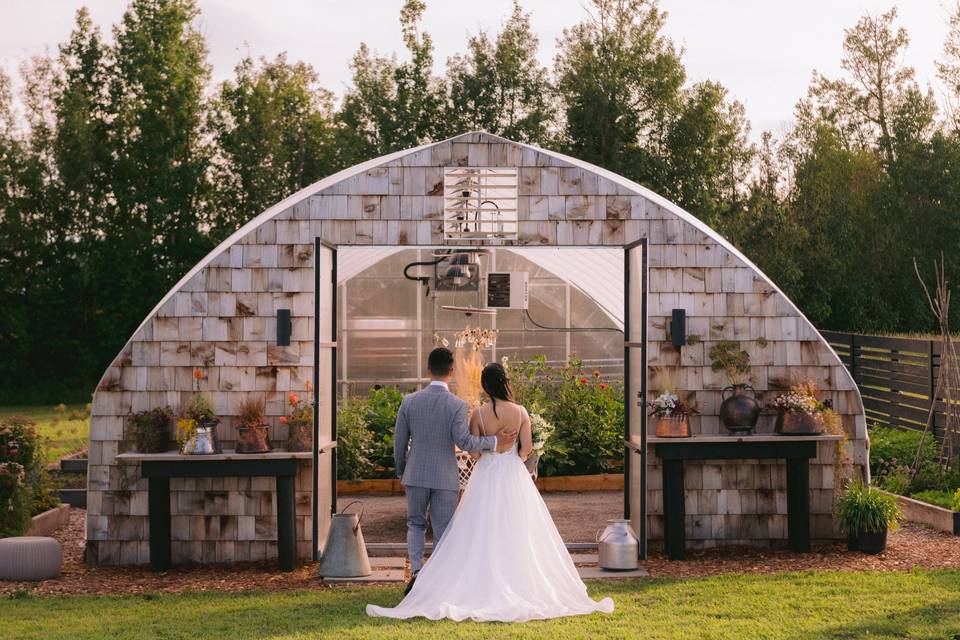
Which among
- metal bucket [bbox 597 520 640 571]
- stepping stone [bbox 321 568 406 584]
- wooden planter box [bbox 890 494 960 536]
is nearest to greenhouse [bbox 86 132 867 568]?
metal bucket [bbox 597 520 640 571]

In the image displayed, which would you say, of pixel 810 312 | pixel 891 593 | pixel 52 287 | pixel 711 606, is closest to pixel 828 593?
pixel 891 593

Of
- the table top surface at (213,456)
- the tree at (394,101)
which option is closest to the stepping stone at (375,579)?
the table top surface at (213,456)

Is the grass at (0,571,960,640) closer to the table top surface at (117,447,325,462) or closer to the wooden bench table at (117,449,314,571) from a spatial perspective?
the wooden bench table at (117,449,314,571)

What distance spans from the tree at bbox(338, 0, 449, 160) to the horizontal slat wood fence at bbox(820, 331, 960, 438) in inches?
491

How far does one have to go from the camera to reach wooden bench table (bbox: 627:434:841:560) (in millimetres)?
8469

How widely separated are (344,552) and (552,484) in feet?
16.1

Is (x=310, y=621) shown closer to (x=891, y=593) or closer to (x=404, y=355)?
(x=891, y=593)

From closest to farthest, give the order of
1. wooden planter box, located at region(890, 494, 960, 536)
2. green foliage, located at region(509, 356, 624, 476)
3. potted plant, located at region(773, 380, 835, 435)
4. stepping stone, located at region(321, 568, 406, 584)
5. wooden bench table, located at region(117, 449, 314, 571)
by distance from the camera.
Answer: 1. stepping stone, located at region(321, 568, 406, 584)
2. wooden bench table, located at region(117, 449, 314, 571)
3. potted plant, located at region(773, 380, 835, 435)
4. wooden planter box, located at region(890, 494, 960, 536)
5. green foliage, located at region(509, 356, 624, 476)

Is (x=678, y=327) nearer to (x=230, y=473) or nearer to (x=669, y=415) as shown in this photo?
(x=669, y=415)

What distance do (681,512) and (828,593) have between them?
5.18ft

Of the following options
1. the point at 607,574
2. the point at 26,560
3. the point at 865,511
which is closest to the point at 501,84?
the point at 865,511

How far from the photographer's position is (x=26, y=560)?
793 cm

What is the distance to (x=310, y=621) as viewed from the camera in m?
6.44

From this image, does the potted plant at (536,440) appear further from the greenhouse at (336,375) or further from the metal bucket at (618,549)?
the metal bucket at (618,549)
